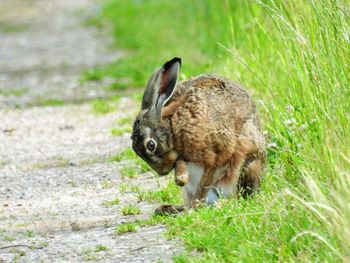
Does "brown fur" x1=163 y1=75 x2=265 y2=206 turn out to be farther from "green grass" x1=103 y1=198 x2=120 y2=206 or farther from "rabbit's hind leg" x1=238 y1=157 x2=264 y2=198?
"green grass" x1=103 y1=198 x2=120 y2=206

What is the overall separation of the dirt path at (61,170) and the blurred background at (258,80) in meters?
0.09

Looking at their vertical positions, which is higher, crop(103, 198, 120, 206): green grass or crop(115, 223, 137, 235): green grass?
crop(115, 223, 137, 235): green grass

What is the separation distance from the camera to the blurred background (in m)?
6.49

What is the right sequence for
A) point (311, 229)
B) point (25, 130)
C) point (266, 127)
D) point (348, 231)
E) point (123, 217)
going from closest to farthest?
point (348, 231)
point (311, 229)
point (123, 217)
point (266, 127)
point (25, 130)

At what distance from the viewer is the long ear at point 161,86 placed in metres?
7.86

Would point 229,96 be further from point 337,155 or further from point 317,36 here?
point 337,155

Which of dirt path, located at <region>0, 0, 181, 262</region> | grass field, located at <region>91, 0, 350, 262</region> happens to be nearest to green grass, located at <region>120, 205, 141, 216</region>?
dirt path, located at <region>0, 0, 181, 262</region>

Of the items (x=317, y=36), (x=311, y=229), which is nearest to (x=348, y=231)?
(x=311, y=229)

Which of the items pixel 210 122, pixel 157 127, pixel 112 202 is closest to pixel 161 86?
pixel 157 127

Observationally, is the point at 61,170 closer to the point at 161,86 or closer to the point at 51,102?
the point at 161,86

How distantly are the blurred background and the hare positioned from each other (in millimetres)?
235

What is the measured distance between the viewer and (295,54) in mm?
8180

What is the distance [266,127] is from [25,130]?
4.36m

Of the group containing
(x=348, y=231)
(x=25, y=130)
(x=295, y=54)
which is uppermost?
(x=295, y=54)
